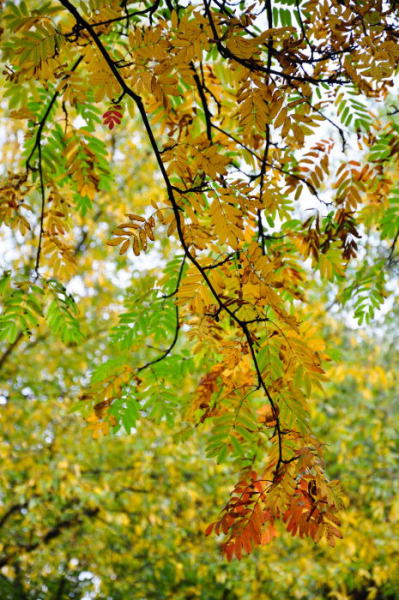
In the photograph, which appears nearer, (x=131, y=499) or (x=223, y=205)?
(x=223, y=205)

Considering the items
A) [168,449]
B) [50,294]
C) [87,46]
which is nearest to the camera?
[87,46]

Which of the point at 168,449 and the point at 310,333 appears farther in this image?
the point at 168,449

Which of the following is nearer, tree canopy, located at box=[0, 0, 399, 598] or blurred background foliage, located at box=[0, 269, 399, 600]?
tree canopy, located at box=[0, 0, 399, 598]

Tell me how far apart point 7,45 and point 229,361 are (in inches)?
36.5

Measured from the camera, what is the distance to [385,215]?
2473mm

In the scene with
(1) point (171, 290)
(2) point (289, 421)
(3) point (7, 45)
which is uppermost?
(1) point (171, 290)

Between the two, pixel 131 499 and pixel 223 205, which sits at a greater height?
pixel 131 499

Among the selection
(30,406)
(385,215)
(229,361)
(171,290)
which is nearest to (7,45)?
(229,361)

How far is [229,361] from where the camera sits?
1.50m

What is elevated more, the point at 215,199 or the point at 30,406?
the point at 30,406

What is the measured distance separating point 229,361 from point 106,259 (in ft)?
15.8

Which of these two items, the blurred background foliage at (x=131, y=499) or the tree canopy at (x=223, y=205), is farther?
the blurred background foliage at (x=131, y=499)

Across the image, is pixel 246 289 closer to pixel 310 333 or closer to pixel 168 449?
pixel 310 333

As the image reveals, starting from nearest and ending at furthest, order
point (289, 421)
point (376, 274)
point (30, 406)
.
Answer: point (289, 421) → point (376, 274) → point (30, 406)
